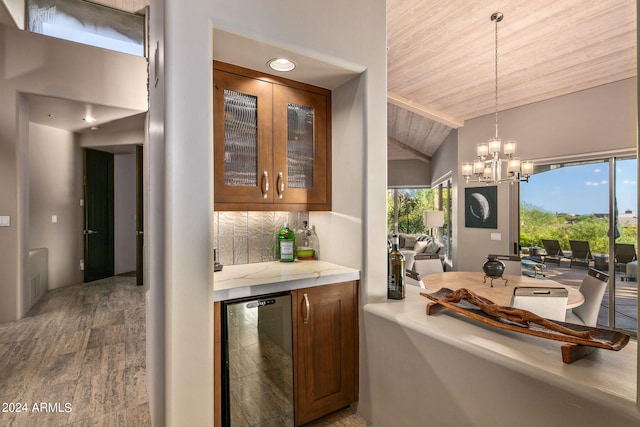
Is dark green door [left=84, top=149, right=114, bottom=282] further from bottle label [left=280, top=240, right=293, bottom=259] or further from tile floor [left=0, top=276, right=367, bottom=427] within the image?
bottle label [left=280, top=240, right=293, bottom=259]

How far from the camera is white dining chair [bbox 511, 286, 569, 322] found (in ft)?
5.78

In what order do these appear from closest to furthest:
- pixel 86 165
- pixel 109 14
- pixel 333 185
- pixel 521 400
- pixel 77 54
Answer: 1. pixel 521 400
2. pixel 333 185
3. pixel 77 54
4. pixel 109 14
5. pixel 86 165

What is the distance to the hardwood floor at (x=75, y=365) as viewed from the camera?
6.74 feet

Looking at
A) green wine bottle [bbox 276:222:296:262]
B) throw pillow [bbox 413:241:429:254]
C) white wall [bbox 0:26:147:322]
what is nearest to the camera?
green wine bottle [bbox 276:222:296:262]

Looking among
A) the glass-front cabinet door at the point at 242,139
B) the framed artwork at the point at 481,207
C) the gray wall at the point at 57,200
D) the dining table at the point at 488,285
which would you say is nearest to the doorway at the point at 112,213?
the gray wall at the point at 57,200

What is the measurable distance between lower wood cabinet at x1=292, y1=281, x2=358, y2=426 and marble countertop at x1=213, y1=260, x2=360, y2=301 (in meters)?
0.05

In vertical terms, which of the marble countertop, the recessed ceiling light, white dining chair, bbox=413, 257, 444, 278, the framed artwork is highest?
the recessed ceiling light

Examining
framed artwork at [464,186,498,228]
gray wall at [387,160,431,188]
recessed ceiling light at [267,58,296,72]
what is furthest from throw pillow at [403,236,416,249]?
recessed ceiling light at [267,58,296,72]

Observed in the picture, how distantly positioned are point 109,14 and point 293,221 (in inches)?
191

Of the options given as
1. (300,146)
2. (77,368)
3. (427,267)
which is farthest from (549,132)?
(77,368)

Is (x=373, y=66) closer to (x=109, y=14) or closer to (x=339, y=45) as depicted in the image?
(x=339, y=45)

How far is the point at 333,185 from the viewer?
6.98 ft

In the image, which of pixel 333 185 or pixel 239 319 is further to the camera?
pixel 333 185

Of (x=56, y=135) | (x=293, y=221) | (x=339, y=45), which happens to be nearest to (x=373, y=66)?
(x=339, y=45)
